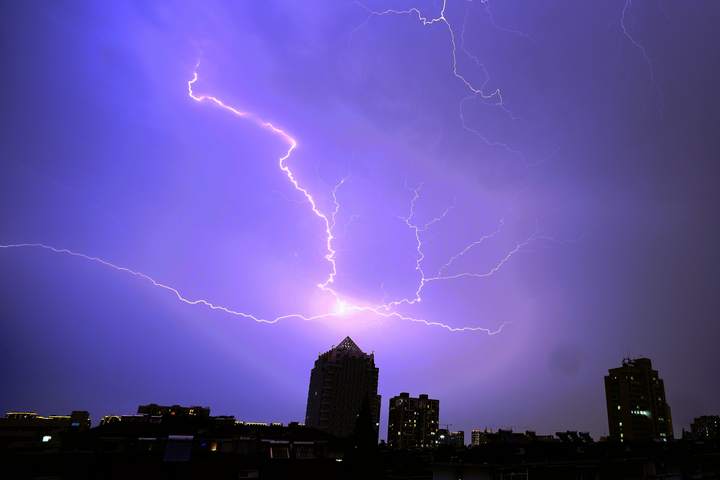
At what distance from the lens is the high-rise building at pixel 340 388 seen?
90.8m

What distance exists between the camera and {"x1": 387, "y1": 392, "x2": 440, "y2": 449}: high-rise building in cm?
10988

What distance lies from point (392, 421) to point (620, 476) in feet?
334

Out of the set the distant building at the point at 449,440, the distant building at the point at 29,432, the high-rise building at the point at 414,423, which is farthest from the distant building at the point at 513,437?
the distant building at the point at 29,432

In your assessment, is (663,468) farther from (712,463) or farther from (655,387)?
(655,387)

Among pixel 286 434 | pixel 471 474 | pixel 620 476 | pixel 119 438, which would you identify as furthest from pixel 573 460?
pixel 119 438

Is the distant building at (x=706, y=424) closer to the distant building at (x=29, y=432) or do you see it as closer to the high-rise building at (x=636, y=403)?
the high-rise building at (x=636, y=403)

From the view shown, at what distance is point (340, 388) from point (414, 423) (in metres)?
27.9

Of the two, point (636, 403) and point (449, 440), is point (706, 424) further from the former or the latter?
point (449, 440)

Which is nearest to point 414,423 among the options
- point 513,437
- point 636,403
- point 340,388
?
point 340,388

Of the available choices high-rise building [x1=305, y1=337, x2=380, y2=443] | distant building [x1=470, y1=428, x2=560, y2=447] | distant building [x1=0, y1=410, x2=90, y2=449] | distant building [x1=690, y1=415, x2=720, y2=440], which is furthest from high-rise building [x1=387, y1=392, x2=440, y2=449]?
distant building [x1=0, y1=410, x2=90, y2=449]

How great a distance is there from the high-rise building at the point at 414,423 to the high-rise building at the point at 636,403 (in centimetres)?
3831

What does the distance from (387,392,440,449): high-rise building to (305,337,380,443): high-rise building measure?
17630 mm

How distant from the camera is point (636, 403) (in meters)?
91.3

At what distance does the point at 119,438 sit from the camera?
2083cm
